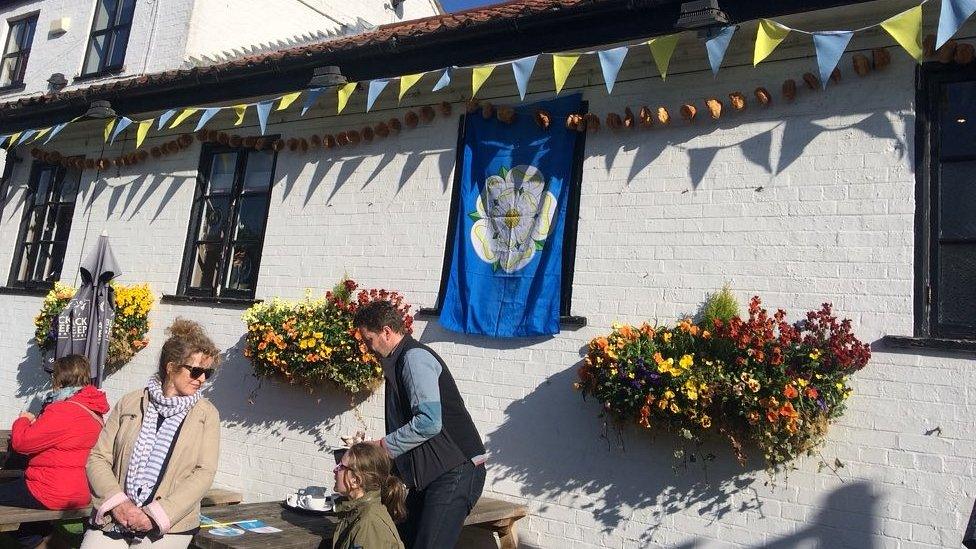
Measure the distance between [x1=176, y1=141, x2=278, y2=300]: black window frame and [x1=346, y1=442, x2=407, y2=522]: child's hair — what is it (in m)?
→ 3.96

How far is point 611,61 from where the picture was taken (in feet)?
17.8

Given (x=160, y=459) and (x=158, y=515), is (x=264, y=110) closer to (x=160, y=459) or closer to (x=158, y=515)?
(x=160, y=459)

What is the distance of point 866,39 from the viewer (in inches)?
197

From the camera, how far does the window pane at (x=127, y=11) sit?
35.9 feet

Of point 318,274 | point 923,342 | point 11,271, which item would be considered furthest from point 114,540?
point 11,271

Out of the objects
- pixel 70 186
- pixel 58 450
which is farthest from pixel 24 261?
pixel 58 450

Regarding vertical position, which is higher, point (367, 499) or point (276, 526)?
point (367, 499)

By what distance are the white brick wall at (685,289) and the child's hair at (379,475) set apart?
5.76ft

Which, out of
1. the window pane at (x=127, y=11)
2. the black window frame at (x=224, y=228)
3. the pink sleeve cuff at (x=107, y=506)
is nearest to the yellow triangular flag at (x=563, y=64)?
the black window frame at (x=224, y=228)

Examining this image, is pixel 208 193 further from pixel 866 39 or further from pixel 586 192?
pixel 866 39

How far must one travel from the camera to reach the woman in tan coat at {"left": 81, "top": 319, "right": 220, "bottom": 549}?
3619mm

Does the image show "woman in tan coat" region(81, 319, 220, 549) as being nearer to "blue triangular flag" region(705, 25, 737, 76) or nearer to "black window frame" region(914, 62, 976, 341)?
"blue triangular flag" region(705, 25, 737, 76)

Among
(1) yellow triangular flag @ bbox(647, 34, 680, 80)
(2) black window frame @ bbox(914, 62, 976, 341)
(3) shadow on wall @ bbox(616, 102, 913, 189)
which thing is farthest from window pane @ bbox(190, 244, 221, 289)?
(2) black window frame @ bbox(914, 62, 976, 341)

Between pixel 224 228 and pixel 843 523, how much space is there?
5994mm
